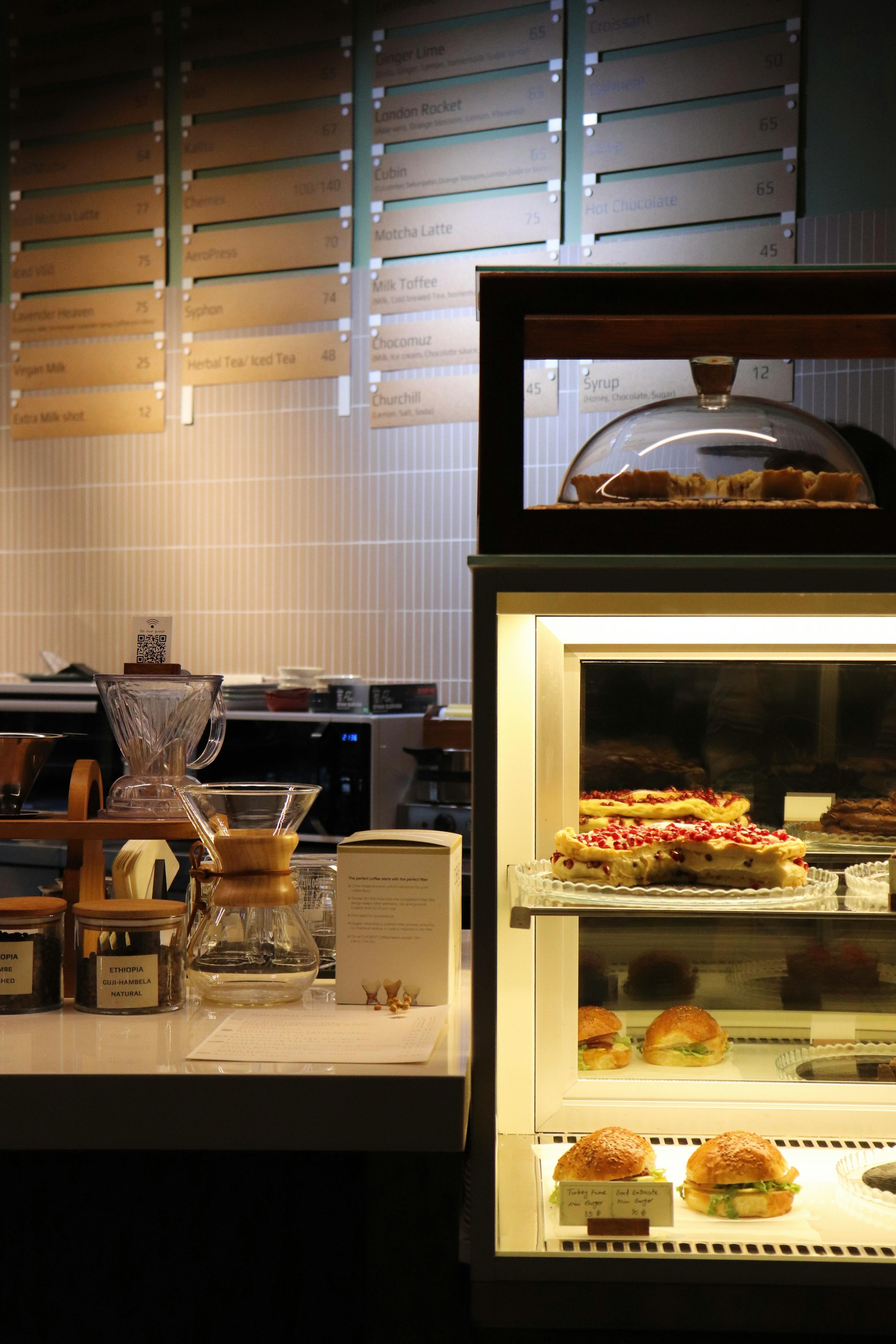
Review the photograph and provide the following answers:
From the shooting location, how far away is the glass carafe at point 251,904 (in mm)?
1483

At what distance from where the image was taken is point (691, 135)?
3.52m

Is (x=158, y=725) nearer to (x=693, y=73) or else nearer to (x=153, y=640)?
(x=153, y=640)

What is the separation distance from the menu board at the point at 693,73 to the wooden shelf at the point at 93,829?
2.87 meters

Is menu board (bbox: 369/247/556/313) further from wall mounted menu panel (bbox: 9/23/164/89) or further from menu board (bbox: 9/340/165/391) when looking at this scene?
wall mounted menu panel (bbox: 9/23/164/89)

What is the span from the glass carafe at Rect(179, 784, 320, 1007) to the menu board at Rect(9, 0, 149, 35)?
359cm

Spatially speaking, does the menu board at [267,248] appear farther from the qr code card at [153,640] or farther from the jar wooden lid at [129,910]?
the jar wooden lid at [129,910]

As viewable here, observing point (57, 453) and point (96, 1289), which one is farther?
point (57, 453)

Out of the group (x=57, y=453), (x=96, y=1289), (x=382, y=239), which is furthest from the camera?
(x=57, y=453)

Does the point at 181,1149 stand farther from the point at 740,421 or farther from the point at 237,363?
the point at 237,363

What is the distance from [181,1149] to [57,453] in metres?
3.47

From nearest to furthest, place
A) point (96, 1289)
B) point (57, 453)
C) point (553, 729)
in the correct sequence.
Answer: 1. point (96, 1289)
2. point (553, 729)
3. point (57, 453)

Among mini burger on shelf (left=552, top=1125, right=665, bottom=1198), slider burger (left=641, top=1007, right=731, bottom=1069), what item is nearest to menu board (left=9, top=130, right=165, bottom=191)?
slider burger (left=641, top=1007, right=731, bottom=1069)

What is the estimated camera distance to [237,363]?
404 centimetres

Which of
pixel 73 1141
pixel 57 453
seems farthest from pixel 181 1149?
pixel 57 453
